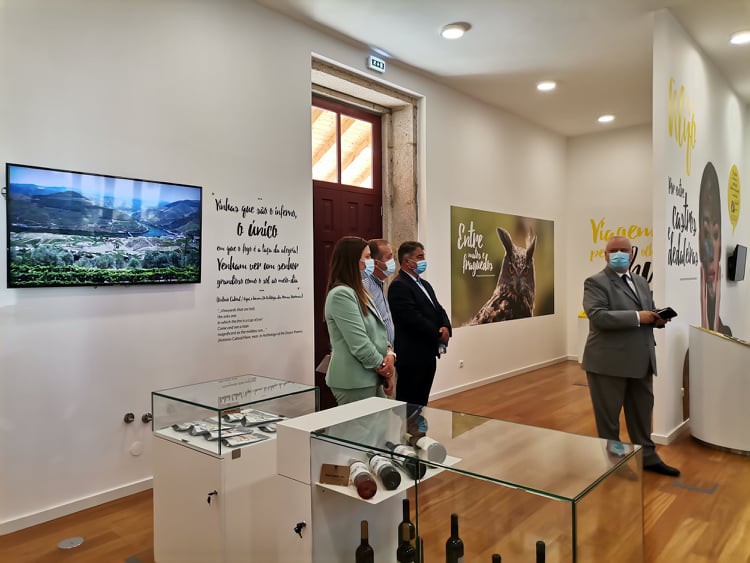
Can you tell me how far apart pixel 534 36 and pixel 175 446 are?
446 centimetres

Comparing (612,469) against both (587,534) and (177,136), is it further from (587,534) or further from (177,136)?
(177,136)

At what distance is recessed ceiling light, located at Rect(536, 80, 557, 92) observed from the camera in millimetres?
6184

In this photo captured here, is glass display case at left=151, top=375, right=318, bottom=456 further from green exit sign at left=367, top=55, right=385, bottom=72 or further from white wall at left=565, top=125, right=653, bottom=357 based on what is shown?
white wall at left=565, top=125, right=653, bottom=357

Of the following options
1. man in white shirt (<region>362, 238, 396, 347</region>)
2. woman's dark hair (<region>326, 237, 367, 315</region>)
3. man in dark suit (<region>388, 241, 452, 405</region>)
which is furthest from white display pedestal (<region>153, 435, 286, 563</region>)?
man in dark suit (<region>388, 241, 452, 405</region>)

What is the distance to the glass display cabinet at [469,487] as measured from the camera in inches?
50.2

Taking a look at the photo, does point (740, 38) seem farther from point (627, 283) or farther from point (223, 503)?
point (223, 503)

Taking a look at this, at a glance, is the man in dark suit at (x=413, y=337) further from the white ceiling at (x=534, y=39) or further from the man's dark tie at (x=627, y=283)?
the white ceiling at (x=534, y=39)

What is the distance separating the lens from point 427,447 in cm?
164

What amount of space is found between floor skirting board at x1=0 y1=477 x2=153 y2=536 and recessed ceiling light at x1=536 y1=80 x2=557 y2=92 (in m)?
5.40

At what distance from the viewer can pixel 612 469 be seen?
1.34 meters

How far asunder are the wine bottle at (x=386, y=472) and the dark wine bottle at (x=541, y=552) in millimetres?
444

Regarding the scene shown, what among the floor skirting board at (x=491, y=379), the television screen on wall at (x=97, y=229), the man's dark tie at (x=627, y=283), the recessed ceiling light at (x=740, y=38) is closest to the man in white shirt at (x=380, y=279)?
the television screen on wall at (x=97, y=229)

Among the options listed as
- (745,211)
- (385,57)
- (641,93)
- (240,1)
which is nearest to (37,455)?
(240,1)

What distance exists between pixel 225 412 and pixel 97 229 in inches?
67.2
